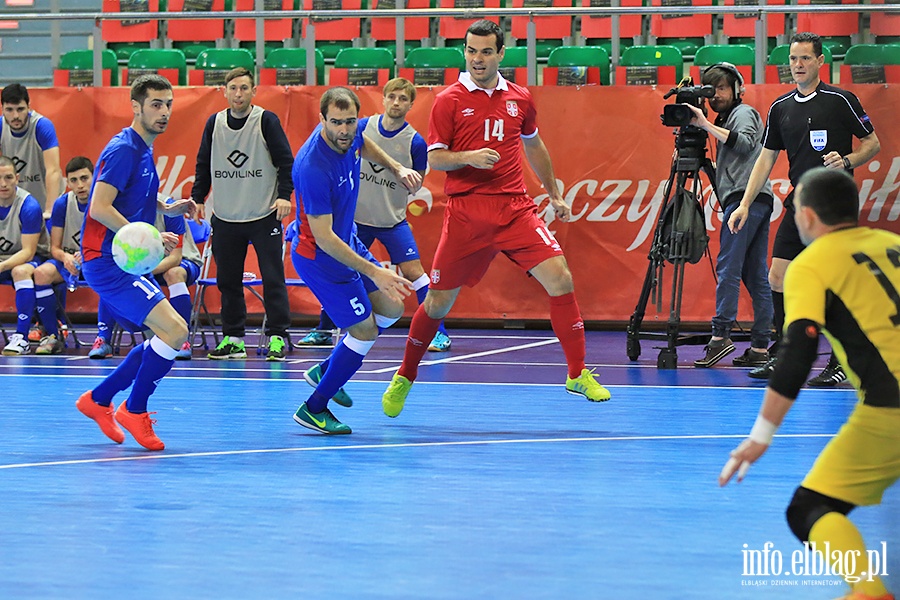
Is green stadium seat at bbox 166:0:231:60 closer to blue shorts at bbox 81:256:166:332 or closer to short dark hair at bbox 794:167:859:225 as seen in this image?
blue shorts at bbox 81:256:166:332

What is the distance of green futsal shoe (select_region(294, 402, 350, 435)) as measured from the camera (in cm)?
662

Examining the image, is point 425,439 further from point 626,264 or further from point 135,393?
point 626,264

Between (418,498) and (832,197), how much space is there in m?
2.31

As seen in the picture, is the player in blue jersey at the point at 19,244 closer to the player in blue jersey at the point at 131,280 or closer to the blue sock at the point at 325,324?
the blue sock at the point at 325,324

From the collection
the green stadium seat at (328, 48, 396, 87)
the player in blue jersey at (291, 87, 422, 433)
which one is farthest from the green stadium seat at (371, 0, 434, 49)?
the player in blue jersey at (291, 87, 422, 433)

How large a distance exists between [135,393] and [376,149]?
7.02 ft

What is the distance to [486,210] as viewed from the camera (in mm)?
7047

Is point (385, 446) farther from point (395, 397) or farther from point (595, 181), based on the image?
point (595, 181)

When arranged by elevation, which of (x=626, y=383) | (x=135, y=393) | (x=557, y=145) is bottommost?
(x=626, y=383)

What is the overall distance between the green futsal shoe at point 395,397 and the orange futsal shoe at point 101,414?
1546 millimetres

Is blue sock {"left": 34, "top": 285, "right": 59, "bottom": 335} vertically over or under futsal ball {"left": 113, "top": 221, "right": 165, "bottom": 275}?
under

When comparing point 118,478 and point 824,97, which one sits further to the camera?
point 824,97

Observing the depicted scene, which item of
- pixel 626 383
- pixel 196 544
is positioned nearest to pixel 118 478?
pixel 196 544

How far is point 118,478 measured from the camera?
5.52 meters
